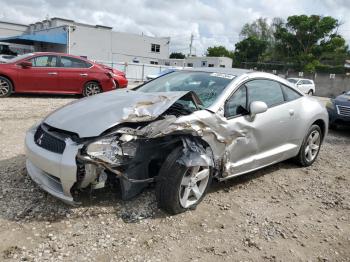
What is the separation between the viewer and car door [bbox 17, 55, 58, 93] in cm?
1034

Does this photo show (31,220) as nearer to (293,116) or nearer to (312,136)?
(293,116)

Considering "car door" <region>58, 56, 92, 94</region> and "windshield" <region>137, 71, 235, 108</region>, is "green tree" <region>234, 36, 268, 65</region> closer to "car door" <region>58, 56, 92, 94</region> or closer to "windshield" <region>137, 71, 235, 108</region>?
"car door" <region>58, 56, 92, 94</region>

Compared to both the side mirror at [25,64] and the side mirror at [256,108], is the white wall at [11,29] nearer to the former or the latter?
the side mirror at [25,64]

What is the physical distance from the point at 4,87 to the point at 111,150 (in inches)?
325

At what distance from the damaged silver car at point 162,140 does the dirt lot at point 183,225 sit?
0.23 meters

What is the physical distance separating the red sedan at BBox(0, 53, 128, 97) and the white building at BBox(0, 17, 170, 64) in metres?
28.0

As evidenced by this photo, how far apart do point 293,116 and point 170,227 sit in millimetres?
2587

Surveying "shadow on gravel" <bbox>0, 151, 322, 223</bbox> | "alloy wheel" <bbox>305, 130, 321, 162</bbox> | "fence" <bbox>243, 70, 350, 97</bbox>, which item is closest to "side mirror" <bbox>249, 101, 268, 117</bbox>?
"shadow on gravel" <bbox>0, 151, 322, 223</bbox>

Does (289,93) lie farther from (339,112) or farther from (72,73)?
(72,73)

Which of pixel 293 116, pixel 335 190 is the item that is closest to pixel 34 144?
pixel 293 116

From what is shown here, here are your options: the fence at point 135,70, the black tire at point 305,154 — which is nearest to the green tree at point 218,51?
the fence at point 135,70

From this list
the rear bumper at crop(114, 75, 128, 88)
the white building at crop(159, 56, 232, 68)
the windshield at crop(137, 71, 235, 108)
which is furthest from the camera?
the white building at crop(159, 56, 232, 68)

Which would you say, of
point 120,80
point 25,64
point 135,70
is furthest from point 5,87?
point 135,70

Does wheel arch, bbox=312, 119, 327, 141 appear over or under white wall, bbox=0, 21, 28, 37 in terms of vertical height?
under
